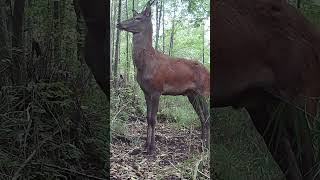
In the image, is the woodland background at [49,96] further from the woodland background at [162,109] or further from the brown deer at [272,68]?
the brown deer at [272,68]

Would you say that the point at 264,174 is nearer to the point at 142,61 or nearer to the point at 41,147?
the point at 142,61

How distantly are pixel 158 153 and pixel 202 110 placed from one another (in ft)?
1.15

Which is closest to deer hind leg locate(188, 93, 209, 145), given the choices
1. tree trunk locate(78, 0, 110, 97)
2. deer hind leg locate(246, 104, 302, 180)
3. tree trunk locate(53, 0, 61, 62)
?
deer hind leg locate(246, 104, 302, 180)

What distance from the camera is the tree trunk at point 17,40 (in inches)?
150

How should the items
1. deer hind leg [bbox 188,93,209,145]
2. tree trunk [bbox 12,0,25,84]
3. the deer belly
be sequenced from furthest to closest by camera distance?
tree trunk [bbox 12,0,25,84], the deer belly, deer hind leg [bbox 188,93,209,145]

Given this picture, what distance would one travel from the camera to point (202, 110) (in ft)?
9.82

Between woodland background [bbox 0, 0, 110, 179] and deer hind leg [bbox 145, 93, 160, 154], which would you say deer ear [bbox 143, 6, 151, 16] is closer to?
deer hind leg [bbox 145, 93, 160, 154]

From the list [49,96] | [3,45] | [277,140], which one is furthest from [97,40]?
[277,140]

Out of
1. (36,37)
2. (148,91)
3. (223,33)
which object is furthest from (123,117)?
(36,37)

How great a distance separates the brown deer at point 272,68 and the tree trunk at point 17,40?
1478 millimetres

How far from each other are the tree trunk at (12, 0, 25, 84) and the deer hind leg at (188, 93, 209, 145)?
140cm

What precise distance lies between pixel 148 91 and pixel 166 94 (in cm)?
11

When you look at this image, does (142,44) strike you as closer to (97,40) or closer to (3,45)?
(97,40)

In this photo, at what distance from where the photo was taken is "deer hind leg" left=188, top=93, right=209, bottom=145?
2.92 meters
